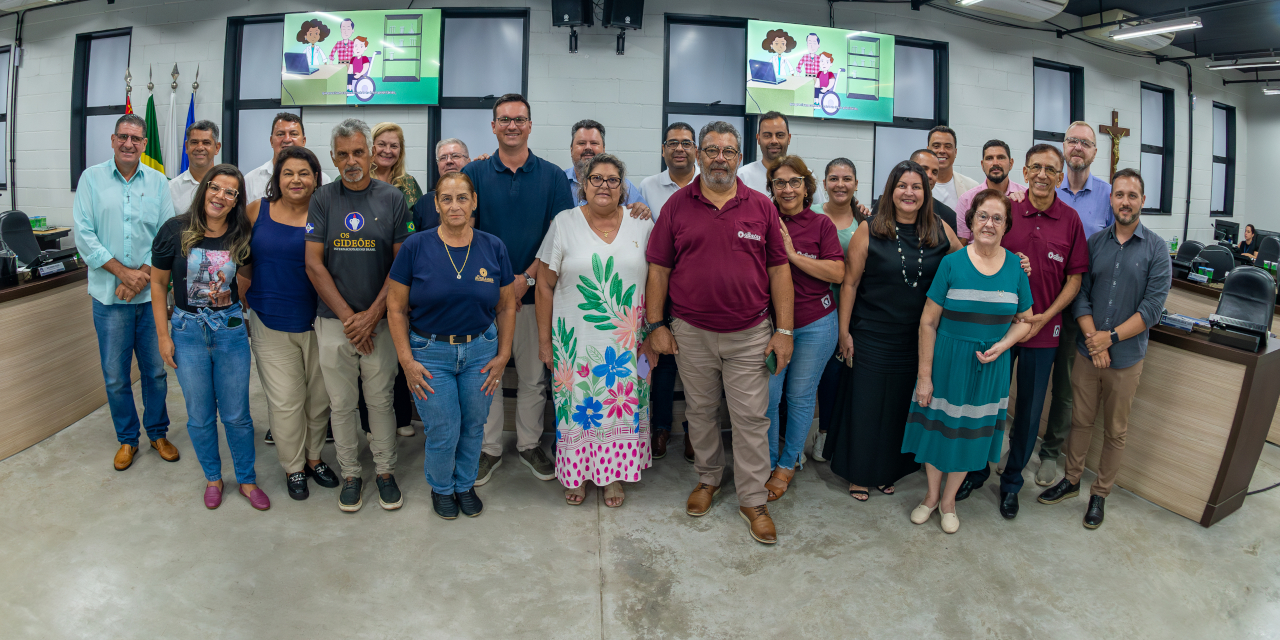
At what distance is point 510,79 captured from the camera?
5.95 metres

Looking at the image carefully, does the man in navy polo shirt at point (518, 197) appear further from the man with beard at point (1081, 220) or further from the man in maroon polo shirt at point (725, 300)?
the man with beard at point (1081, 220)

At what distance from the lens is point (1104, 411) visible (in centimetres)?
281

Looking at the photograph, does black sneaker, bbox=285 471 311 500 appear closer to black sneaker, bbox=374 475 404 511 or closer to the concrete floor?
the concrete floor

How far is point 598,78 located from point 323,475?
4235mm

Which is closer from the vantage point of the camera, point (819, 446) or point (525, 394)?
point (525, 394)

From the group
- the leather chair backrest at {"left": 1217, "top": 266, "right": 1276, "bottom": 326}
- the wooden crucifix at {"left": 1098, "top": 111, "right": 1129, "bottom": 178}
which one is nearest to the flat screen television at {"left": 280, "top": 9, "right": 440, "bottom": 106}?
the leather chair backrest at {"left": 1217, "top": 266, "right": 1276, "bottom": 326}

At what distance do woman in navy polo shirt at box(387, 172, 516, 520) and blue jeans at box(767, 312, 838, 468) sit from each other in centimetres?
119

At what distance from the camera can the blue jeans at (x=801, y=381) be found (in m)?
2.75

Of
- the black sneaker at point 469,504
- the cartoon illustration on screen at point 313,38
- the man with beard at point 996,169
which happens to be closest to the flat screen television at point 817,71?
the man with beard at point 996,169

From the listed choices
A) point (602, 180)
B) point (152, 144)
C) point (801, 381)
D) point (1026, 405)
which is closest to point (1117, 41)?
point (1026, 405)

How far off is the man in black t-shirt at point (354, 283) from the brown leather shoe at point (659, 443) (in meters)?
1.29

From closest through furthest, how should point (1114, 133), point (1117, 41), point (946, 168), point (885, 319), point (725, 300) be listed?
point (725, 300) < point (885, 319) < point (946, 168) < point (1117, 41) < point (1114, 133)

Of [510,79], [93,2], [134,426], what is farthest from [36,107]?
[134,426]

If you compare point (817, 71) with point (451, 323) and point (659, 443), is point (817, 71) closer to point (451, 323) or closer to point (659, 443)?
point (659, 443)
